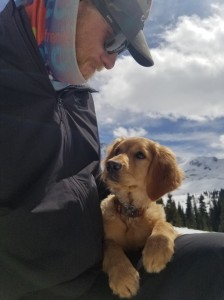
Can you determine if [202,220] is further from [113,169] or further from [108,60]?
[108,60]

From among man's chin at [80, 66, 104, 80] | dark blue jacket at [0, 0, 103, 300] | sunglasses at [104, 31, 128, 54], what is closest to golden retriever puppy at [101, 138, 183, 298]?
dark blue jacket at [0, 0, 103, 300]

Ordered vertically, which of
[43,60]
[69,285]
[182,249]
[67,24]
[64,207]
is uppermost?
[67,24]

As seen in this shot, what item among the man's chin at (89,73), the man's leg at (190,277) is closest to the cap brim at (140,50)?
the man's chin at (89,73)

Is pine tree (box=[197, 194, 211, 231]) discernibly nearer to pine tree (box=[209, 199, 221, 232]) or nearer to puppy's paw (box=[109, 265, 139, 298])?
pine tree (box=[209, 199, 221, 232])

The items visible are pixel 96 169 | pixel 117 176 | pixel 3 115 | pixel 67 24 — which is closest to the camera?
pixel 3 115

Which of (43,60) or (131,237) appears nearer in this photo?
(43,60)

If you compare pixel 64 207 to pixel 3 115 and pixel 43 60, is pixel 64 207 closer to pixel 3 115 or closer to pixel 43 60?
pixel 3 115

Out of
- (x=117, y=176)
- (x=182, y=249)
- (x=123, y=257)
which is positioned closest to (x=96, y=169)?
(x=117, y=176)
